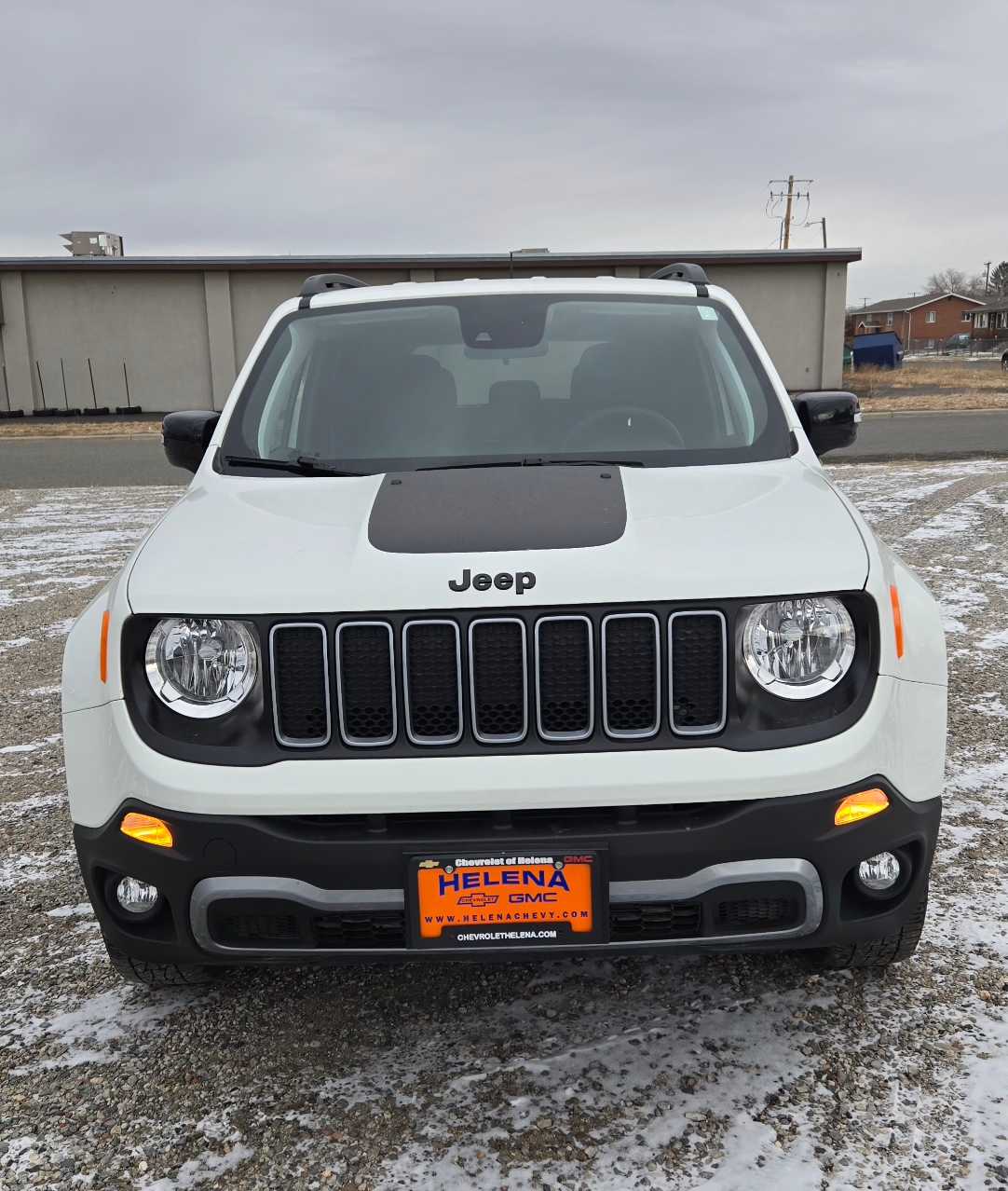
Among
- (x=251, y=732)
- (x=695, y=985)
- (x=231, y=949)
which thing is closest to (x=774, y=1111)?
(x=695, y=985)

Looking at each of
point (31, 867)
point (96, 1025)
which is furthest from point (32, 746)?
point (96, 1025)

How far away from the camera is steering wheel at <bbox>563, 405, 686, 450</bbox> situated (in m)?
3.16

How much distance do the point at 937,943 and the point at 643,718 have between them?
1.30 meters

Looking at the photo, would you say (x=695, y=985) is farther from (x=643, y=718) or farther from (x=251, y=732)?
(x=251, y=732)

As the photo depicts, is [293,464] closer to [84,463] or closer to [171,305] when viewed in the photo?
[84,463]

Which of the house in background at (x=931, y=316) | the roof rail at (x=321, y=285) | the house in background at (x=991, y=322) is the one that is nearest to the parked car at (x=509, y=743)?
the roof rail at (x=321, y=285)

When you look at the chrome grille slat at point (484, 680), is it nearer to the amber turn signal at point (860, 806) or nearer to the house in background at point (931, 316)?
the amber turn signal at point (860, 806)

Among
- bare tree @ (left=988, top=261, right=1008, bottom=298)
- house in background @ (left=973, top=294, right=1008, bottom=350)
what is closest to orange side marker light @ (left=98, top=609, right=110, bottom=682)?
house in background @ (left=973, top=294, right=1008, bottom=350)

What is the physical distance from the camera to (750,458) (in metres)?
3.03

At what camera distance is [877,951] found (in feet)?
8.31

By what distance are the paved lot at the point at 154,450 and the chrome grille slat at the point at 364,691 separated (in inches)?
496

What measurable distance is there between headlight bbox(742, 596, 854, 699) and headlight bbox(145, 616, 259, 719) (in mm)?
1051

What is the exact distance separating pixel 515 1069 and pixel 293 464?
1730 millimetres

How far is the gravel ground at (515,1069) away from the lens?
2.13 meters
